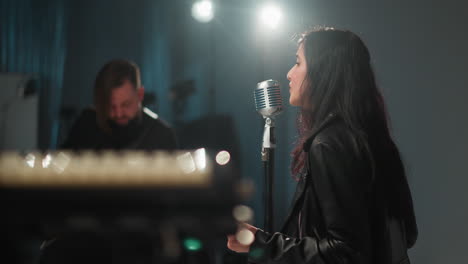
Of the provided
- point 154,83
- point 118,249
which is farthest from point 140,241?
point 154,83

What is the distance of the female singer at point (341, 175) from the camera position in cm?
102

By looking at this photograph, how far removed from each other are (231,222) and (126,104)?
1630 mm

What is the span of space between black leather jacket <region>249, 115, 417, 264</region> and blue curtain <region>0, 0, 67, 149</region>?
4532 mm

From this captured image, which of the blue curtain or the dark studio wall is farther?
the blue curtain

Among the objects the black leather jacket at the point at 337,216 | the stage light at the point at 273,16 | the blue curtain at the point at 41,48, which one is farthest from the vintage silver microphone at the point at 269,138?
the blue curtain at the point at 41,48

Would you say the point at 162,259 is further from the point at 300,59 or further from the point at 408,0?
the point at 408,0

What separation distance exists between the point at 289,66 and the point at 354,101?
171 centimetres

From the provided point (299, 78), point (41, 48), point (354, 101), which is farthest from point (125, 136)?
point (41, 48)

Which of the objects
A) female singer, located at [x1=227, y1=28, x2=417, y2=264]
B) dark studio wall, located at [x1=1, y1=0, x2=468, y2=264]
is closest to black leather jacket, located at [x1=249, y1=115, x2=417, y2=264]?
female singer, located at [x1=227, y1=28, x2=417, y2=264]

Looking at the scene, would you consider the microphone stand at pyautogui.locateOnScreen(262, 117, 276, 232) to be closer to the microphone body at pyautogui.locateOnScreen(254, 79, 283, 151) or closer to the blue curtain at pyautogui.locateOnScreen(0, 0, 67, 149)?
the microphone body at pyautogui.locateOnScreen(254, 79, 283, 151)

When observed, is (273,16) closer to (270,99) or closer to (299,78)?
(270,99)

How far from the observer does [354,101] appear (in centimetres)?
117

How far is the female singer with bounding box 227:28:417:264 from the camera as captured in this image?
102cm

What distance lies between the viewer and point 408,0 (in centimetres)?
193
